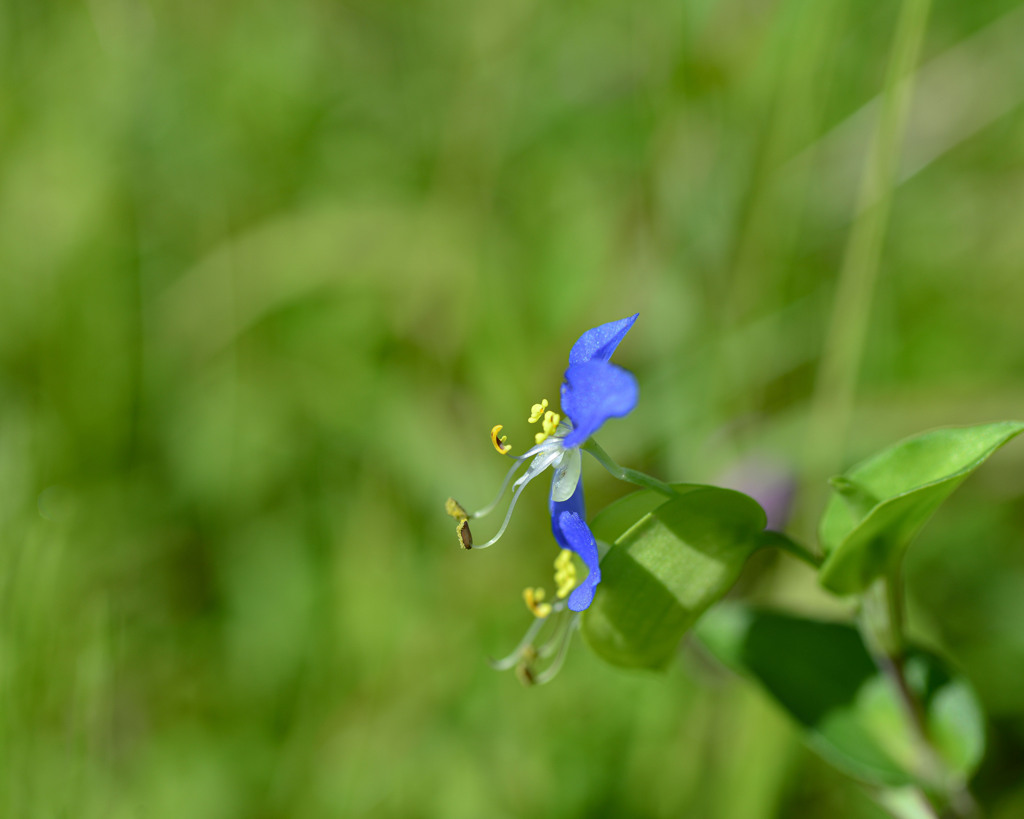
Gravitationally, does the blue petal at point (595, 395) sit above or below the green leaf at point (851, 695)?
above

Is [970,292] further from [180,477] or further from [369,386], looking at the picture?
[180,477]

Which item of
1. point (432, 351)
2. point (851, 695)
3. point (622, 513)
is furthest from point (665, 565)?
point (432, 351)

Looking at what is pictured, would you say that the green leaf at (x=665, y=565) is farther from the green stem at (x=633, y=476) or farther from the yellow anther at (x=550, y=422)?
the yellow anther at (x=550, y=422)

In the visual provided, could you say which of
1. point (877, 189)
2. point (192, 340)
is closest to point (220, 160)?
point (192, 340)

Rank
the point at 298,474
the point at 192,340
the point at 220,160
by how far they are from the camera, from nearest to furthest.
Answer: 1. the point at 298,474
2. the point at 192,340
3. the point at 220,160

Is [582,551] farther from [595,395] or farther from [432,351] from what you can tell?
[432,351]

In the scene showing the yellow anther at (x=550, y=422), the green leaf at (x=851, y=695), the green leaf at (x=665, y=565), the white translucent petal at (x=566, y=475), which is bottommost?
the green leaf at (x=851, y=695)

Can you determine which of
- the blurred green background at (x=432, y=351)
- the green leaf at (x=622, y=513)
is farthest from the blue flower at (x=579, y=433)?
the blurred green background at (x=432, y=351)
